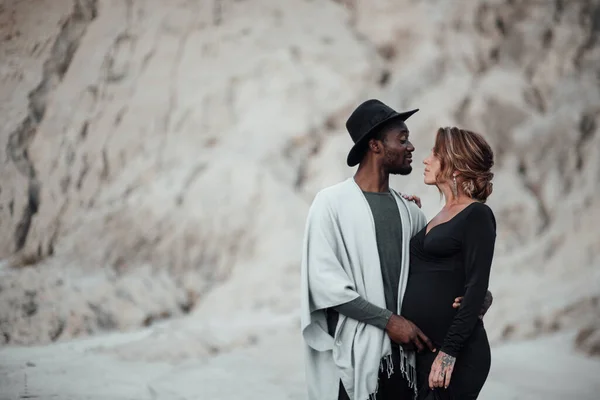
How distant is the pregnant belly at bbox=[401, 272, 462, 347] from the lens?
2139 millimetres

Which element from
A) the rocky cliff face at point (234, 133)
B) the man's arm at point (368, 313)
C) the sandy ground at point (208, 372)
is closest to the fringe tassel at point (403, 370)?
the man's arm at point (368, 313)

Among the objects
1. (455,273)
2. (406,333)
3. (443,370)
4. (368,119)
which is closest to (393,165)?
(368,119)

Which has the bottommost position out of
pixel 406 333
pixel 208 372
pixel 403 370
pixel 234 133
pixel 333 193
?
pixel 208 372

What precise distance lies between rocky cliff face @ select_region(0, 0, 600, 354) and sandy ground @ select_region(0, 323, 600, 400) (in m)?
0.78

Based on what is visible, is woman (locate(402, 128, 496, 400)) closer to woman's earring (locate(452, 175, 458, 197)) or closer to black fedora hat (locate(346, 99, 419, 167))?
woman's earring (locate(452, 175, 458, 197))

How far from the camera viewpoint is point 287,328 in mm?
6309

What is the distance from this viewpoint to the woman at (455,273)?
6.75 feet

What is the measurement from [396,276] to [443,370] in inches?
13.6

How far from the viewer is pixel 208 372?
5.25 m

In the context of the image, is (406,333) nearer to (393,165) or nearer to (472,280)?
(472,280)

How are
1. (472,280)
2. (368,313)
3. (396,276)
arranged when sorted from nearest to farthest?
(472,280) < (368,313) < (396,276)

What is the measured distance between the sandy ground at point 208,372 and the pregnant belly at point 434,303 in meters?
2.59

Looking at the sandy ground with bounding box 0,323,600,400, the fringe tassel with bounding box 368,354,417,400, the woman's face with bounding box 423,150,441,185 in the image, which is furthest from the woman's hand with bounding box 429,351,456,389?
the sandy ground with bounding box 0,323,600,400

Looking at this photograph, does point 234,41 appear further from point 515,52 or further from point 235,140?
point 515,52
